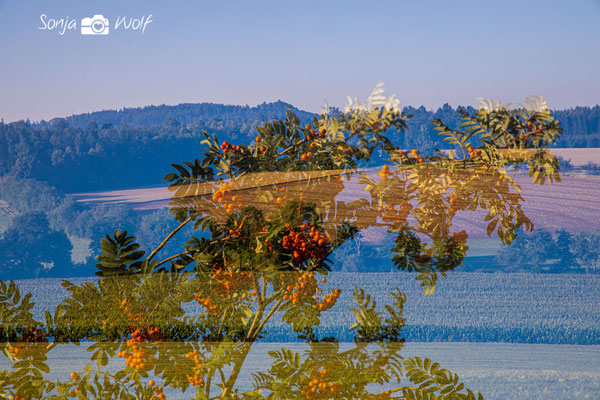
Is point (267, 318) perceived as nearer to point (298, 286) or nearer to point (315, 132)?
point (298, 286)

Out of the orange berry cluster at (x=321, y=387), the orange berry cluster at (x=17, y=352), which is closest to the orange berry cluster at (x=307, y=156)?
the orange berry cluster at (x=321, y=387)

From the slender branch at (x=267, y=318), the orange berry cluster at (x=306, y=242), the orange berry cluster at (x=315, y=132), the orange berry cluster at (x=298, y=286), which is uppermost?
the orange berry cluster at (x=315, y=132)

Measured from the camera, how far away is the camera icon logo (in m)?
1.19

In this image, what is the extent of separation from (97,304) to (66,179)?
1.00 feet

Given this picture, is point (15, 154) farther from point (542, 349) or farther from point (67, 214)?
point (542, 349)

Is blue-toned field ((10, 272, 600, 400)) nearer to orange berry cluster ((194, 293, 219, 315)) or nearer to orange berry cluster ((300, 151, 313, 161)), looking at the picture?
orange berry cluster ((194, 293, 219, 315))

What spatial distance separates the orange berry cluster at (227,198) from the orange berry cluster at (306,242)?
14 centimetres

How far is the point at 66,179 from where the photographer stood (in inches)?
45.1

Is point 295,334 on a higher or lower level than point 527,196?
lower

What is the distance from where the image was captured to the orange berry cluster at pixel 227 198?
1105 mm

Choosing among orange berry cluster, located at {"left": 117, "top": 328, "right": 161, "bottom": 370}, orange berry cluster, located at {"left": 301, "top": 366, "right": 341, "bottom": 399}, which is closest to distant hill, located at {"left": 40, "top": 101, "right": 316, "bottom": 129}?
orange berry cluster, located at {"left": 117, "top": 328, "right": 161, "bottom": 370}

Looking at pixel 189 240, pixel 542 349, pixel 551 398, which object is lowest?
pixel 551 398

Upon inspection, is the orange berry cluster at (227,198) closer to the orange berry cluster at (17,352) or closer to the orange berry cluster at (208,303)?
the orange berry cluster at (208,303)

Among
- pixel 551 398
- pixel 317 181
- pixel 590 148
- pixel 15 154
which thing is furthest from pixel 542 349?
pixel 15 154
